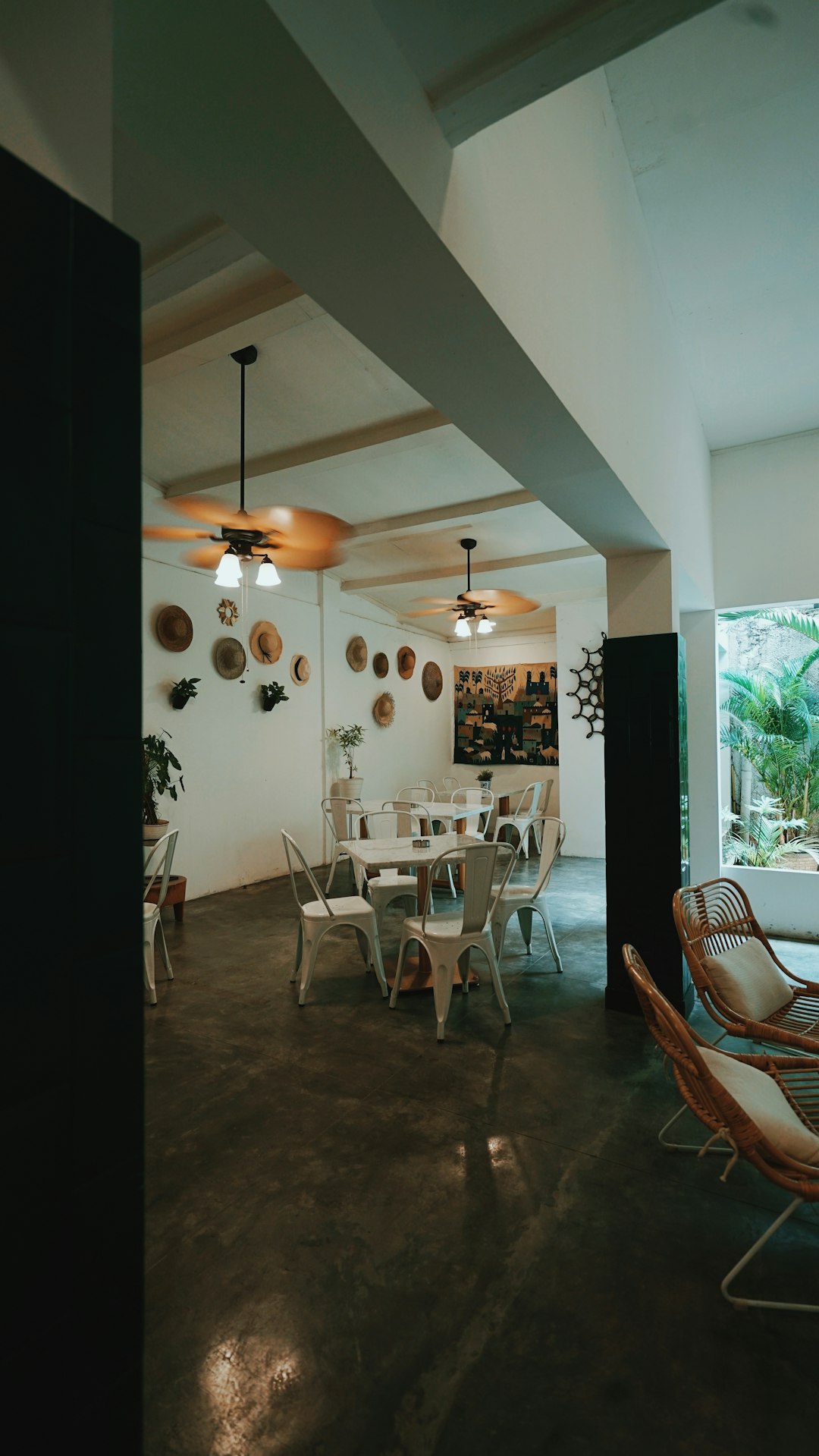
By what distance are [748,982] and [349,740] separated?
5572mm

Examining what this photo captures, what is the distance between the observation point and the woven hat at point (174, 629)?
5531mm

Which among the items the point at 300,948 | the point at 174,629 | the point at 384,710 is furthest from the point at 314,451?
the point at 384,710

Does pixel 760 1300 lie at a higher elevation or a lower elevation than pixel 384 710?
lower

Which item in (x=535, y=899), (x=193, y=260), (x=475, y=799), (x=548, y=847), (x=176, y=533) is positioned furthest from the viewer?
(x=475, y=799)

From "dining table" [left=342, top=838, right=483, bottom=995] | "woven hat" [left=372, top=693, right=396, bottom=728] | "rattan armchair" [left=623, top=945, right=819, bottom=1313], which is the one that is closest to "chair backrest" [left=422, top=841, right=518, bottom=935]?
"dining table" [left=342, top=838, right=483, bottom=995]

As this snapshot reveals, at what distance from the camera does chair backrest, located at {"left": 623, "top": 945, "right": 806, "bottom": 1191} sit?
1.66 m

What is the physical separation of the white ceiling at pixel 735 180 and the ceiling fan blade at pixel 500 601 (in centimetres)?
247

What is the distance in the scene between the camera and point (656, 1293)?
172cm

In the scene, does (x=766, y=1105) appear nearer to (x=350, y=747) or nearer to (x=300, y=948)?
(x=300, y=948)

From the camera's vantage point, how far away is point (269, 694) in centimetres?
662

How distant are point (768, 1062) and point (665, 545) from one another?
239 cm

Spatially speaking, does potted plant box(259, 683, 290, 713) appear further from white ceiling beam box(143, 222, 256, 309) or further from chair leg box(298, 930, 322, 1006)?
white ceiling beam box(143, 222, 256, 309)

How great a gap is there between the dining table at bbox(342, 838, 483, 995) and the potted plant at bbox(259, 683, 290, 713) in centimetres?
254

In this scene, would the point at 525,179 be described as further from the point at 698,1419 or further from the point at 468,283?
the point at 698,1419
